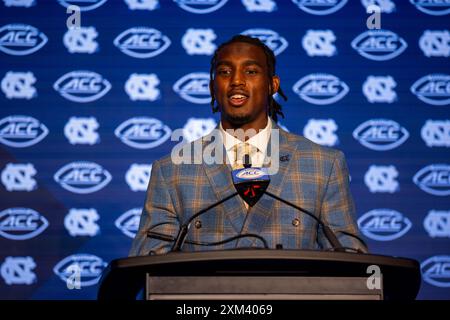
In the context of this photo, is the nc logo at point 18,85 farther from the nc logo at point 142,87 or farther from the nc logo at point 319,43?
the nc logo at point 319,43

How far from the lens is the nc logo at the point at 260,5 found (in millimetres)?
4324

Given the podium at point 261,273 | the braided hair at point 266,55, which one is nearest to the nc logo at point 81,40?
the braided hair at point 266,55

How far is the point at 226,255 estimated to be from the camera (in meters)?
1.91

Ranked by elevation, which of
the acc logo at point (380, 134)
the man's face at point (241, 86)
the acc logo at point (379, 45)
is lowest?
the acc logo at point (380, 134)

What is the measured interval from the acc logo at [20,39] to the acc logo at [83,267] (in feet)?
3.77

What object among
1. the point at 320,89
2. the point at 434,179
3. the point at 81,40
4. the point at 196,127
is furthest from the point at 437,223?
the point at 81,40

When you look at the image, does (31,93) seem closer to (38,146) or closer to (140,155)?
(38,146)

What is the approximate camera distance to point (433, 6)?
14.3ft

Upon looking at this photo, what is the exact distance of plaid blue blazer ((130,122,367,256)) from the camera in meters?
2.96

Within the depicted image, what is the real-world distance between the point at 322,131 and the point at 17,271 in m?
1.78

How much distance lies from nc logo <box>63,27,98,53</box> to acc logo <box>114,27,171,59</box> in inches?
4.9

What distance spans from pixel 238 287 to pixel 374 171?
2.41 meters

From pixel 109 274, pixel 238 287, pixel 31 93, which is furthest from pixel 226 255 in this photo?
pixel 31 93

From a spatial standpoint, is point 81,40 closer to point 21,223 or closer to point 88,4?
point 88,4
